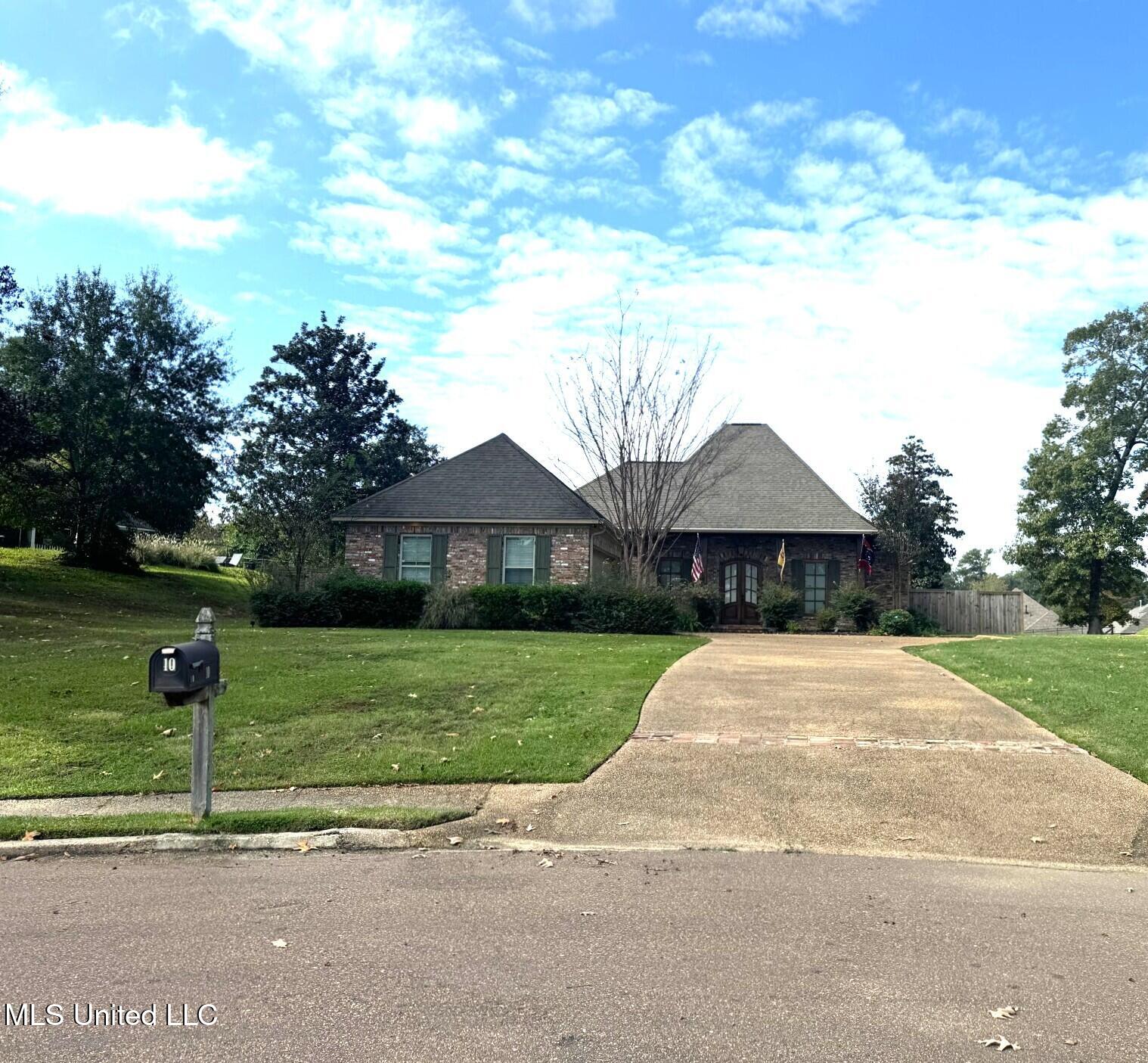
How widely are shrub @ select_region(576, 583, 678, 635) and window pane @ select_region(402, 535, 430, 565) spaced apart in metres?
7.03

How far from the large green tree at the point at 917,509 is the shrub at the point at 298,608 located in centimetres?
2355

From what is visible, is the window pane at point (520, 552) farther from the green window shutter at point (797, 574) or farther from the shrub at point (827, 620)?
the shrub at point (827, 620)

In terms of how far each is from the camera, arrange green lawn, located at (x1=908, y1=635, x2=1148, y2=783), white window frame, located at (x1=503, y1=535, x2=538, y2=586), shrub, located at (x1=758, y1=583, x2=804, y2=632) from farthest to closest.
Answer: shrub, located at (x1=758, y1=583, x2=804, y2=632) → white window frame, located at (x1=503, y1=535, x2=538, y2=586) → green lawn, located at (x1=908, y1=635, x2=1148, y2=783)

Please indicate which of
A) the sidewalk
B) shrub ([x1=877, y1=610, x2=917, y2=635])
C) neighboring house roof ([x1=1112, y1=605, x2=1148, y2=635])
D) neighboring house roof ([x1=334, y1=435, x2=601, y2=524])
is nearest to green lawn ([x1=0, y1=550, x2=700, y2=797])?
the sidewalk

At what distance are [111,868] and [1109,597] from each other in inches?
1690

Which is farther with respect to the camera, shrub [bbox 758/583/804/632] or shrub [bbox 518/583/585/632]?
shrub [bbox 758/583/804/632]

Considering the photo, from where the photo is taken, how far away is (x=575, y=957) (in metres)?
4.05

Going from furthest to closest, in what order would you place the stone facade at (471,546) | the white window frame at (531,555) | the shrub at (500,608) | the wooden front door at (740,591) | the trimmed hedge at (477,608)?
the wooden front door at (740,591)
the white window frame at (531,555)
the stone facade at (471,546)
the shrub at (500,608)
the trimmed hedge at (477,608)

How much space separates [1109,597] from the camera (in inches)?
1582

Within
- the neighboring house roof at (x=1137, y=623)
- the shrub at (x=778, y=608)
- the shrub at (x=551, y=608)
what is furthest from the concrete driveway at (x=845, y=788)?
the neighboring house roof at (x=1137, y=623)

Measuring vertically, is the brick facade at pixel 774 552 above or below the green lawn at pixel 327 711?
above

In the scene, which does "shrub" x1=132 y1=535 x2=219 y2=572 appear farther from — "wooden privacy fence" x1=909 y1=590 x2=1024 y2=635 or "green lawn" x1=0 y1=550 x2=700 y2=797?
"wooden privacy fence" x1=909 y1=590 x2=1024 y2=635

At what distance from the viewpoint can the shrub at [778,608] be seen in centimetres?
2577

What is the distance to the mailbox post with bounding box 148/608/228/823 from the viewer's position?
595 cm
